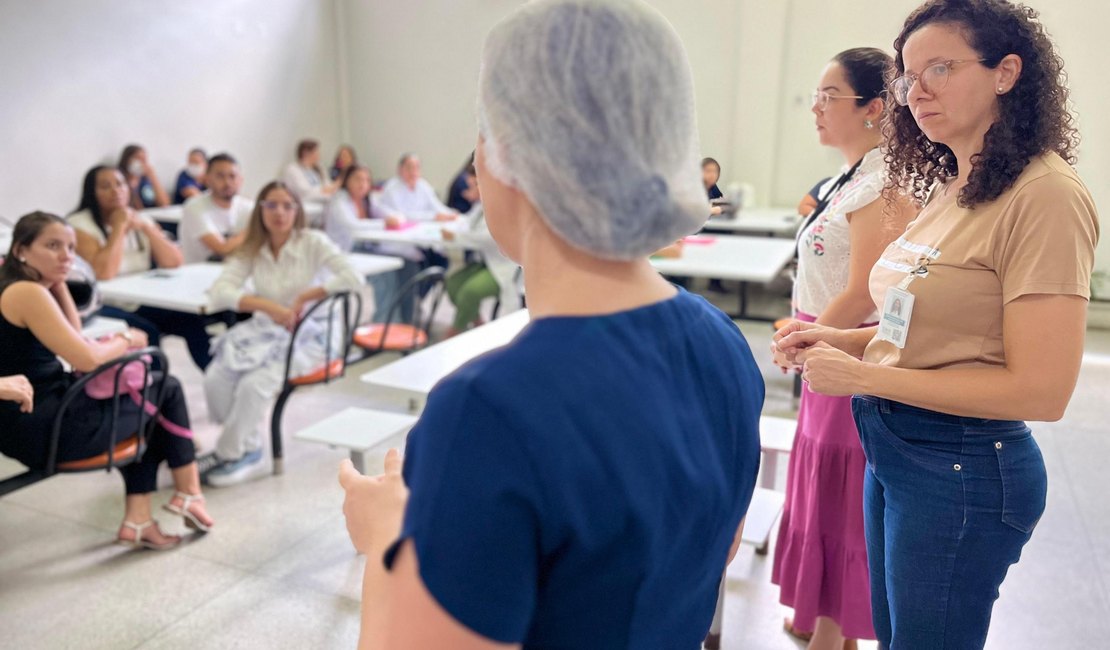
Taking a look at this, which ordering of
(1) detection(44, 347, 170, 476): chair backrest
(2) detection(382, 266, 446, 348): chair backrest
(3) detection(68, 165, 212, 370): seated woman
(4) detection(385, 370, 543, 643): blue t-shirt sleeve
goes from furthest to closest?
(3) detection(68, 165, 212, 370): seated woman < (2) detection(382, 266, 446, 348): chair backrest < (1) detection(44, 347, 170, 476): chair backrest < (4) detection(385, 370, 543, 643): blue t-shirt sleeve

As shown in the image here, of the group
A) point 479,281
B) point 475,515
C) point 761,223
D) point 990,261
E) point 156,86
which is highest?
point 156,86

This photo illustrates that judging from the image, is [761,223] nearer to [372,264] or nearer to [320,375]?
[372,264]

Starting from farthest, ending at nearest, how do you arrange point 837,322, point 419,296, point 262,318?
point 419,296, point 262,318, point 837,322

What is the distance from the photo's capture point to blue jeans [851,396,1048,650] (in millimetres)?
1240

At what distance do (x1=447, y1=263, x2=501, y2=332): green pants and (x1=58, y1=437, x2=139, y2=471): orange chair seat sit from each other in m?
2.38

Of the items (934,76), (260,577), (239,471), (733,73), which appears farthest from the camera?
(733,73)

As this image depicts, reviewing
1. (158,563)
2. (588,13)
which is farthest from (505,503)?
(158,563)

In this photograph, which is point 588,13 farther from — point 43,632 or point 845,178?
point 43,632

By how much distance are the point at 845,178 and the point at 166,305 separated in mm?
2876

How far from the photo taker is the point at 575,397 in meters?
0.64

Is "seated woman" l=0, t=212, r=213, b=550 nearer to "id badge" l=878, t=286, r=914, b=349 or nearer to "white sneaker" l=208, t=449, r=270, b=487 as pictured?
"white sneaker" l=208, t=449, r=270, b=487

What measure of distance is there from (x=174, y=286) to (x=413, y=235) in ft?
6.18

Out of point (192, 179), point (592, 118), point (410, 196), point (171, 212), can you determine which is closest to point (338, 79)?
point (192, 179)

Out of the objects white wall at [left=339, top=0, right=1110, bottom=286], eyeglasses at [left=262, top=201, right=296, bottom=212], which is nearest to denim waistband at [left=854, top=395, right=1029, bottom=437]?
eyeglasses at [left=262, top=201, right=296, bottom=212]
